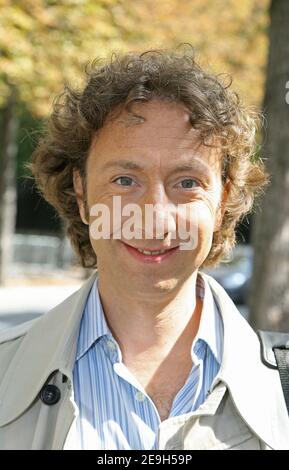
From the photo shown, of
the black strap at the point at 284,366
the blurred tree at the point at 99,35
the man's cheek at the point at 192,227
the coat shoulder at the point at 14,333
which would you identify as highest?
the blurred tree at the point at 99,35

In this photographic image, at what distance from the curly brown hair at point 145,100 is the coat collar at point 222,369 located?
454mm

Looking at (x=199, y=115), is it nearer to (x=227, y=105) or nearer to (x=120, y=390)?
(x=227, y=105)

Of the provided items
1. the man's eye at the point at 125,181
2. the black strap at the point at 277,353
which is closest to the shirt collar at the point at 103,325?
the black strap at the point at 277,353

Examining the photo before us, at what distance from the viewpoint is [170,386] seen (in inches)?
91.2

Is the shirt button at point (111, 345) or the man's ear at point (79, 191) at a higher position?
the man's ear at point (79, 191)

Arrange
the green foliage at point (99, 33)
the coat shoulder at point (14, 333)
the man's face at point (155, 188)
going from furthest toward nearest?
the green foliage at point (99, 33) < the coat shoulder at point (14, 333) < the man's face at point (155, 188)

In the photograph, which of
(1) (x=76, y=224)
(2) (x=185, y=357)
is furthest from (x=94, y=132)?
(2) (x=185, y=357)

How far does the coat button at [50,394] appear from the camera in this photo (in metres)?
2.16

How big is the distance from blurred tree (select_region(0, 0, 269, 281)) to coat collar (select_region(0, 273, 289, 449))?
542cm

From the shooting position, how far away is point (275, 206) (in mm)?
6266

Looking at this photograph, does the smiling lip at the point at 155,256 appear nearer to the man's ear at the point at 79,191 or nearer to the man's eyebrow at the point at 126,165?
the man's eyebrow at the point at 126,165

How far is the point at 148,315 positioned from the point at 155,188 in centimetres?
38

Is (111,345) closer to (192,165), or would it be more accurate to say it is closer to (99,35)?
(192,165)
